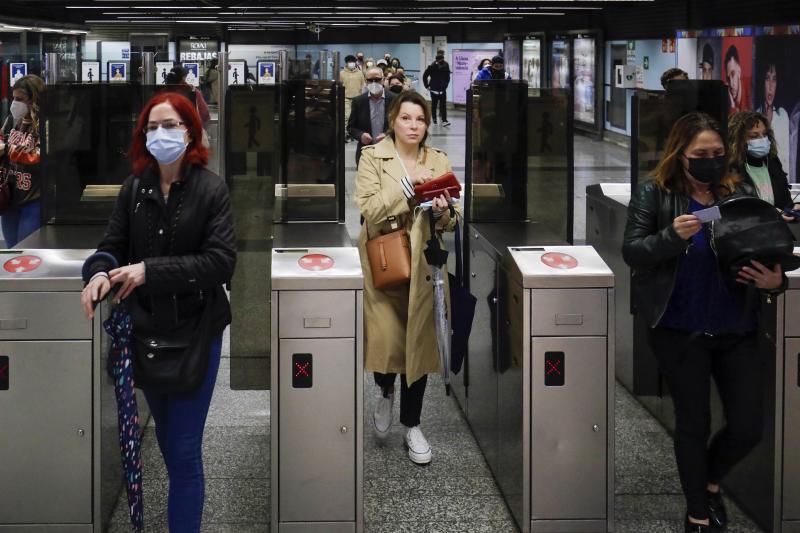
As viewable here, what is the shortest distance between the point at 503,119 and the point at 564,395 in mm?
1953

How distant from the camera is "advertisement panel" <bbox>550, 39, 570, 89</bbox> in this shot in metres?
24.3

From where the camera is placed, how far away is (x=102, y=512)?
3.84 m

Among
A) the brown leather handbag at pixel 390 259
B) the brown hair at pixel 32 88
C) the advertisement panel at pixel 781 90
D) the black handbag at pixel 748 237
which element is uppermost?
the advertisement panel at pixel 781 90

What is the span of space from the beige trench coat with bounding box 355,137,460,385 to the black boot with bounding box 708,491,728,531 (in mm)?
1191

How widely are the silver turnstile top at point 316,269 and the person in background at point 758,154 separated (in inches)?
90.2

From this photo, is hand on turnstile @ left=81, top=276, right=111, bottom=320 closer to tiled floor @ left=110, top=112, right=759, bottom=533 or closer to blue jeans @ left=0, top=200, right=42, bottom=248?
tiled floor @ left=110, top=112, right=759, bottom=533

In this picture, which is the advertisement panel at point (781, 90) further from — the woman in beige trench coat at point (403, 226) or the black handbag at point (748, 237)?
the black handbag at point (748, 237)

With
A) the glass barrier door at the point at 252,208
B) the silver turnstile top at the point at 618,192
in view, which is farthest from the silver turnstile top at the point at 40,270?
the silver turnstile top at the point at 618,192

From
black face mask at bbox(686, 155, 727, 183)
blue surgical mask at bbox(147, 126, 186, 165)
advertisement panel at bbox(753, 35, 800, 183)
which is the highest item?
advertisement panel at bbox(753, 35, 800, 183)

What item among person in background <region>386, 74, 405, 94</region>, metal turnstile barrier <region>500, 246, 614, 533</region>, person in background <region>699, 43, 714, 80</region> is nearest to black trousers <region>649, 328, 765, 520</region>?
metal turnstile barrier <region>500, 246, 614, 533</region>

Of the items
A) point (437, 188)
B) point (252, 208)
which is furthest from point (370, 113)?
point (437, 188)

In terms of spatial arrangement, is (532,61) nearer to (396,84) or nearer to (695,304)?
(396,84)

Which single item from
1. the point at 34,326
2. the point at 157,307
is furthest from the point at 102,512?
the point at 157,307

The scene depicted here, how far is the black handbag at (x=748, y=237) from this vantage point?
11.2 feet
